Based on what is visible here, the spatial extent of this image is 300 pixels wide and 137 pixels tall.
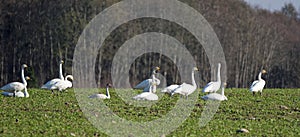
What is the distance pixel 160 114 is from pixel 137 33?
47869 mm

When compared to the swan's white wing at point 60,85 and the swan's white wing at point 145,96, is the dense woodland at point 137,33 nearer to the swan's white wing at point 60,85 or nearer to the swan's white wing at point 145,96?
the swan's white wing at point 60,85

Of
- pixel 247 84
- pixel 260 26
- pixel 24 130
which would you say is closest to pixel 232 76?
pixel 247 84

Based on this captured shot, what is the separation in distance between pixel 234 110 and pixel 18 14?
42.3 meters

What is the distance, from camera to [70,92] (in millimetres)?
29844

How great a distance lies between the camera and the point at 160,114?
23.5 m

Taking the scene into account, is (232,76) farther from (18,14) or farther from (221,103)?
(221,103)

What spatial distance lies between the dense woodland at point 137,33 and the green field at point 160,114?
118 ft

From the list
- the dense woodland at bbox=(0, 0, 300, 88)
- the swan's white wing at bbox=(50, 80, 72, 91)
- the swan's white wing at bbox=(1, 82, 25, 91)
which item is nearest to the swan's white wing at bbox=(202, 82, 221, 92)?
the swan's white wing at bbox=(50, 80, 72, 91)

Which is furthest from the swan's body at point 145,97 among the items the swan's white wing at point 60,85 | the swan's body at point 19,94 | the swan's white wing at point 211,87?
the swan's body at point 19,94

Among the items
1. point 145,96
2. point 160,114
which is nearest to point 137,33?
point 145,96

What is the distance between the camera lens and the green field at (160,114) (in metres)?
20.0

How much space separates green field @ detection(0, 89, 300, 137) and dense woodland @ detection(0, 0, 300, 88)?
35.9m

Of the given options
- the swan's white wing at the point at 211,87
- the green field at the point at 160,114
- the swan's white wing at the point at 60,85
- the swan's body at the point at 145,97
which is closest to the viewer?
the green field at the point at 160,114

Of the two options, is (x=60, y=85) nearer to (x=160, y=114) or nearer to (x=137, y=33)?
(x=160, y=114)
